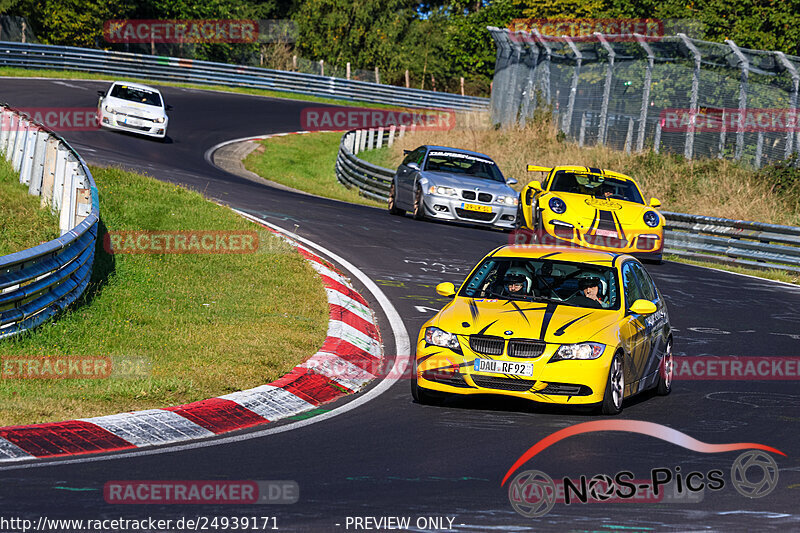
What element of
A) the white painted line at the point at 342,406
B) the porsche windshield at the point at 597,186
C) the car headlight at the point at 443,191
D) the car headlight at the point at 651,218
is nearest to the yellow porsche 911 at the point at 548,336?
the white painted line at the point at 342,406

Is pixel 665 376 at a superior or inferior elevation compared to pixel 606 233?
superior

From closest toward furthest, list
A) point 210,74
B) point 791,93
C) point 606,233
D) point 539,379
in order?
point 539,379, point 606,233, point 791,93, point 210,74

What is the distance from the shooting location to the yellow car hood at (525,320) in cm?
950

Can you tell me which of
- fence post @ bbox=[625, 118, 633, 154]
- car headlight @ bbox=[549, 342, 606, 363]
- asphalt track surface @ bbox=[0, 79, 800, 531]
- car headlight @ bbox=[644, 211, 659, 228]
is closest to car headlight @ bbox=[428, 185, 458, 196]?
car headlight @ bbox=[644, 211, 659, 228]

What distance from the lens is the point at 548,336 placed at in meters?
9.46

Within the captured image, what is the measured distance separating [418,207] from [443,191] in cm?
60

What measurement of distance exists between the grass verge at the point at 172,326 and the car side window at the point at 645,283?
3.17 metres

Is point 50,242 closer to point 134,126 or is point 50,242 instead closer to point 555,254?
point 555,254

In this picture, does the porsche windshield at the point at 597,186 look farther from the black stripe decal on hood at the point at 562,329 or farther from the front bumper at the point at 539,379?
the front bumper at the point at 539,379

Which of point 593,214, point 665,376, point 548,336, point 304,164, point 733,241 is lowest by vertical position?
point 304,164

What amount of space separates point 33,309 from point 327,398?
9.07ft

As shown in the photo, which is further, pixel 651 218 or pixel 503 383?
pixel 651 218

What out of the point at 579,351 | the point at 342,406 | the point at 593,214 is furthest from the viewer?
the point at 593,214

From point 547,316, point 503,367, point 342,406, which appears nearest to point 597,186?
point 547,316
